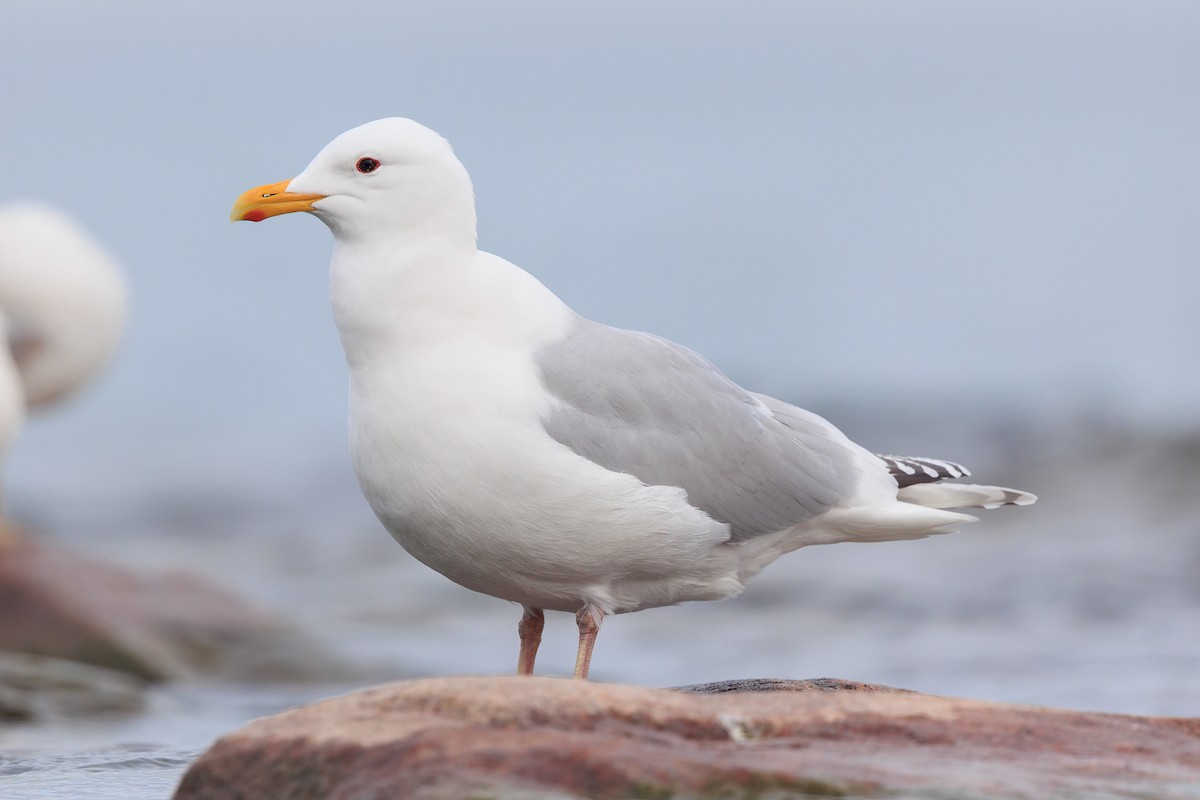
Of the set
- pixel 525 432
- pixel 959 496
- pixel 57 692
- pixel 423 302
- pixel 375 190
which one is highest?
pixel 375 190

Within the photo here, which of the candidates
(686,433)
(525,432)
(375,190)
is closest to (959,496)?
(686,433)

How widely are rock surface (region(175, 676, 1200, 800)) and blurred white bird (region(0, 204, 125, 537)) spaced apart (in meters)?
11.6

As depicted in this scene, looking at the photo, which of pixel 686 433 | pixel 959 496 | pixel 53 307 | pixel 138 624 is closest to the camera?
pixel 686 433

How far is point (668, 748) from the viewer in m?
4.11

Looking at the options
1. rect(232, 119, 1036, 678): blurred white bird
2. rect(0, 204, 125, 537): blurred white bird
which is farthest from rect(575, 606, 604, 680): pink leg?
rect(0, 204, 125, 537): blurred white bird

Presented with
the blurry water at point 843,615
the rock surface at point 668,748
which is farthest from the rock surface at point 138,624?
the rock surface at point 668,748

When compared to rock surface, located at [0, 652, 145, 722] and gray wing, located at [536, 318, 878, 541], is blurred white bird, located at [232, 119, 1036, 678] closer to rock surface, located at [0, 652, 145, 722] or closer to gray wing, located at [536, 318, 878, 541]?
gray wing, located at [536, 318, 878, 541]

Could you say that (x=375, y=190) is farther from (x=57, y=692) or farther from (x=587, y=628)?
(x=57, y=692)

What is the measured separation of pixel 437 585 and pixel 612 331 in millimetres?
11492

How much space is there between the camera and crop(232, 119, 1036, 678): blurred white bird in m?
5.28

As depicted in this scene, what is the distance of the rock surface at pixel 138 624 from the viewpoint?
35.6 ft

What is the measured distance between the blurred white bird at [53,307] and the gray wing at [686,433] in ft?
34.5

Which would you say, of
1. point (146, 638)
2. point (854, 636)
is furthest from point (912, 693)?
point (854, 636)

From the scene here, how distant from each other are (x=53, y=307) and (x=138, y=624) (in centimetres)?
502
